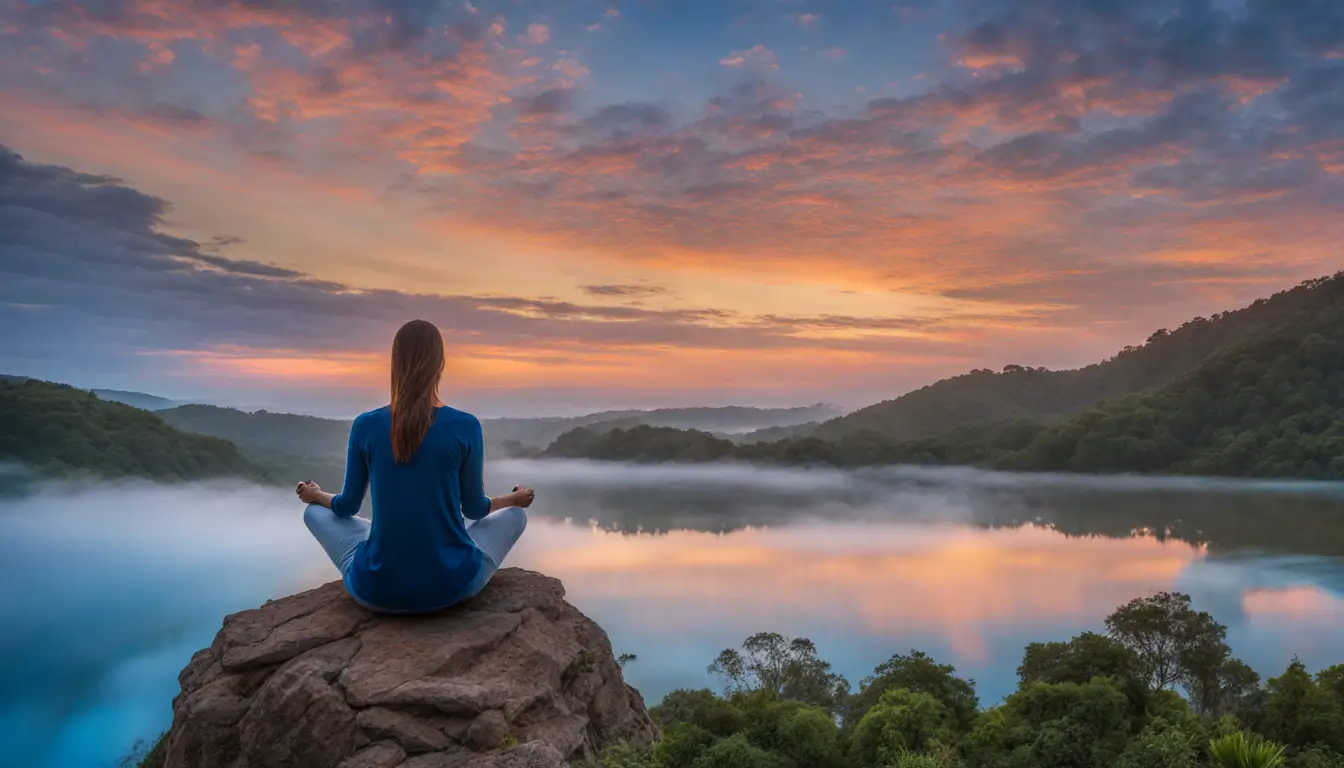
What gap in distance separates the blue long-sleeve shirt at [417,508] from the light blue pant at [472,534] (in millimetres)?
209

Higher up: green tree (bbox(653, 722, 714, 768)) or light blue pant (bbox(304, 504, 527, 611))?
light blue pant (bbox(304, 504, 527, 611))

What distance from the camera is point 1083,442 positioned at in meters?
144

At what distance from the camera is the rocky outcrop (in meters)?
5.49

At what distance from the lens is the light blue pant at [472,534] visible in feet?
21.5

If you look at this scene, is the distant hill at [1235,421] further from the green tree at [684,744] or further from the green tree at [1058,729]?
the green tree at [684,744]


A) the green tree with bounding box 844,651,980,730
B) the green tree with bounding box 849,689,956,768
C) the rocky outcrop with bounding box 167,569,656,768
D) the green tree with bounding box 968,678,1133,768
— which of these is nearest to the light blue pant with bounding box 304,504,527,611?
the rocky outcrop with bounding box 167,569,656,768

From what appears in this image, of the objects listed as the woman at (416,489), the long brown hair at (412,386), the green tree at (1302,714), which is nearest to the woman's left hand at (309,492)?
the woman at (416,489)

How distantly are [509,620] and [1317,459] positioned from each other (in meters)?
154

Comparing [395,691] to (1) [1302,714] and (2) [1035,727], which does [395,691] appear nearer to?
(2) [1035,727]

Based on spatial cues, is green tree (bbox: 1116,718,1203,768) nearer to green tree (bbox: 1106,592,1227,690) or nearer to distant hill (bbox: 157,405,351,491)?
green tree (bbox: 1106,592,1227,690)

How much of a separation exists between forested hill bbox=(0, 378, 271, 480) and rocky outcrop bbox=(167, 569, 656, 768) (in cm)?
17749

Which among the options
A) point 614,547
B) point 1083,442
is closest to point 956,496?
point 1083,442

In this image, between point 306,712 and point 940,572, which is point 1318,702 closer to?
point 306,712

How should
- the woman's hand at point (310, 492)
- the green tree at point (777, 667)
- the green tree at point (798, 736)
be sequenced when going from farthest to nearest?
1. the green tree at point (777, 667)
2. the green tree at point (798, 736)
3. the woman's hand at point (310, 492)
